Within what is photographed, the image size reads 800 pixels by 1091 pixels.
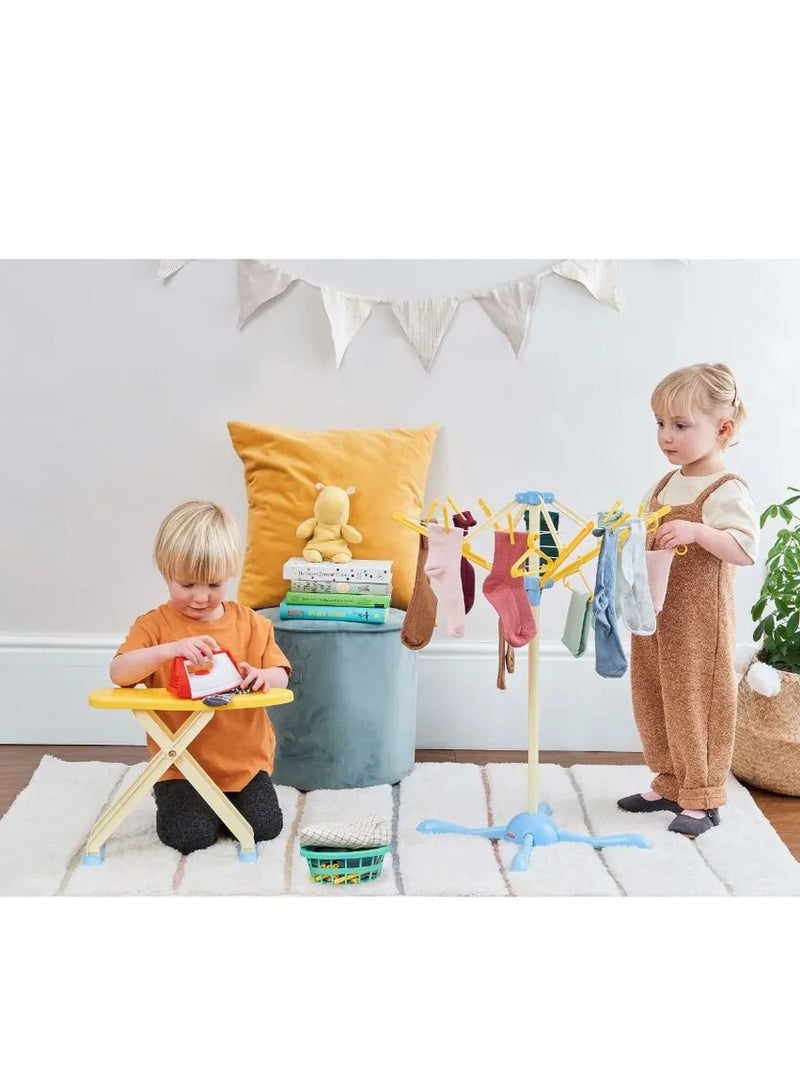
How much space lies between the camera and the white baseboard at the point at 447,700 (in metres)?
3.08

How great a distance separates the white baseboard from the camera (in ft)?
10.1

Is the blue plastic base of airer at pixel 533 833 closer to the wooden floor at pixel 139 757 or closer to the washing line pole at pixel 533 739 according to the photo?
the washing line pole at pixel 533 739

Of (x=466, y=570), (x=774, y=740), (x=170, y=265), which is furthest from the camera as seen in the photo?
(x=170, y=265)

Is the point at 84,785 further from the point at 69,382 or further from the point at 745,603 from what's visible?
the point at 745,603

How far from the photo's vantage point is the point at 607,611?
2.26 meters

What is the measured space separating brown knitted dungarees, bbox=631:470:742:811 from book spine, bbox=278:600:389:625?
624 millimetres

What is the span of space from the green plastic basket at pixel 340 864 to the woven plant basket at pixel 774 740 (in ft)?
3.47

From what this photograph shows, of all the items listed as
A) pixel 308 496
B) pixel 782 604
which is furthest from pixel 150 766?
pixel 782 604

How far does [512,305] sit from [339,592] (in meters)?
0.89

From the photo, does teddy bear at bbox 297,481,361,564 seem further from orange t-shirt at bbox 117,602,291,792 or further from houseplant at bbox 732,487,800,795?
houseplant at bbox 732,487,800,795

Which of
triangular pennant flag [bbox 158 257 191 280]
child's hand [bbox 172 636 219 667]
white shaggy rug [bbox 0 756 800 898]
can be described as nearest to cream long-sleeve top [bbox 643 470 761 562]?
white shaggy rug [bbox 0 756 800 898]

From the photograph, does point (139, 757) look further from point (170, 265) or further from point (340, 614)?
point (170, 265)

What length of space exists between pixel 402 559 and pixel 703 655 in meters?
0.76

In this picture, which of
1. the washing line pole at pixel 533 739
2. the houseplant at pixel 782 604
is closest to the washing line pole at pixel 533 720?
the washing line pole at pixel 533 739
